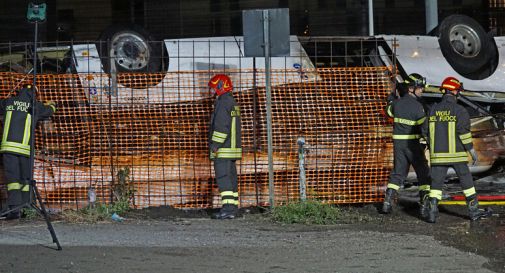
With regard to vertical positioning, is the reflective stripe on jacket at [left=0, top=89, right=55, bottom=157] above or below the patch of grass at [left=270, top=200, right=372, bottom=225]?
above

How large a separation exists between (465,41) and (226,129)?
6.76m

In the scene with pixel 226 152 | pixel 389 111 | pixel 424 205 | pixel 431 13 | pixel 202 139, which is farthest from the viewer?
pixel 431 13

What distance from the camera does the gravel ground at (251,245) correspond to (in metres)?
7.85

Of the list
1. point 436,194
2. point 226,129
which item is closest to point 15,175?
point 226,129

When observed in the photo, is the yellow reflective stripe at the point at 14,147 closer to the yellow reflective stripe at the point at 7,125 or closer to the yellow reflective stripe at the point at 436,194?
the yellow reflective stripe at the point at 7,125

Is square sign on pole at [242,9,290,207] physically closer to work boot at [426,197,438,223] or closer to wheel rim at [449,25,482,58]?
work boot at [426,197,438,223]

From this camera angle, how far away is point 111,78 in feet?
37.4

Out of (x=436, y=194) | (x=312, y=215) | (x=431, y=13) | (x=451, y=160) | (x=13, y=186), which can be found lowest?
(x=312, y=215)

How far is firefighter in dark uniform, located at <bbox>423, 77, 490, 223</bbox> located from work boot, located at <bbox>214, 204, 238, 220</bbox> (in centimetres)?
243

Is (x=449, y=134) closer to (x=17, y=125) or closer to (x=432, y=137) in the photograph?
(x=432, y=137)

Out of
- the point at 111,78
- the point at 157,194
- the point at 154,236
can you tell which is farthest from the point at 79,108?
the point at 154,236

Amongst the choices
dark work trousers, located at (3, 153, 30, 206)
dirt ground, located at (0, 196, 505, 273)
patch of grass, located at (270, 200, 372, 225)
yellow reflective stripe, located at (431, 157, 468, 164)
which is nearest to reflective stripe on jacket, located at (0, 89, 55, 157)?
dark work trousers, located at (3, 153, 30, 206)

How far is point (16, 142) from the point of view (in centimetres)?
1076

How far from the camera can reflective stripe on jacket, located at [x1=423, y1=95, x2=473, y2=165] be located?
398 inches
